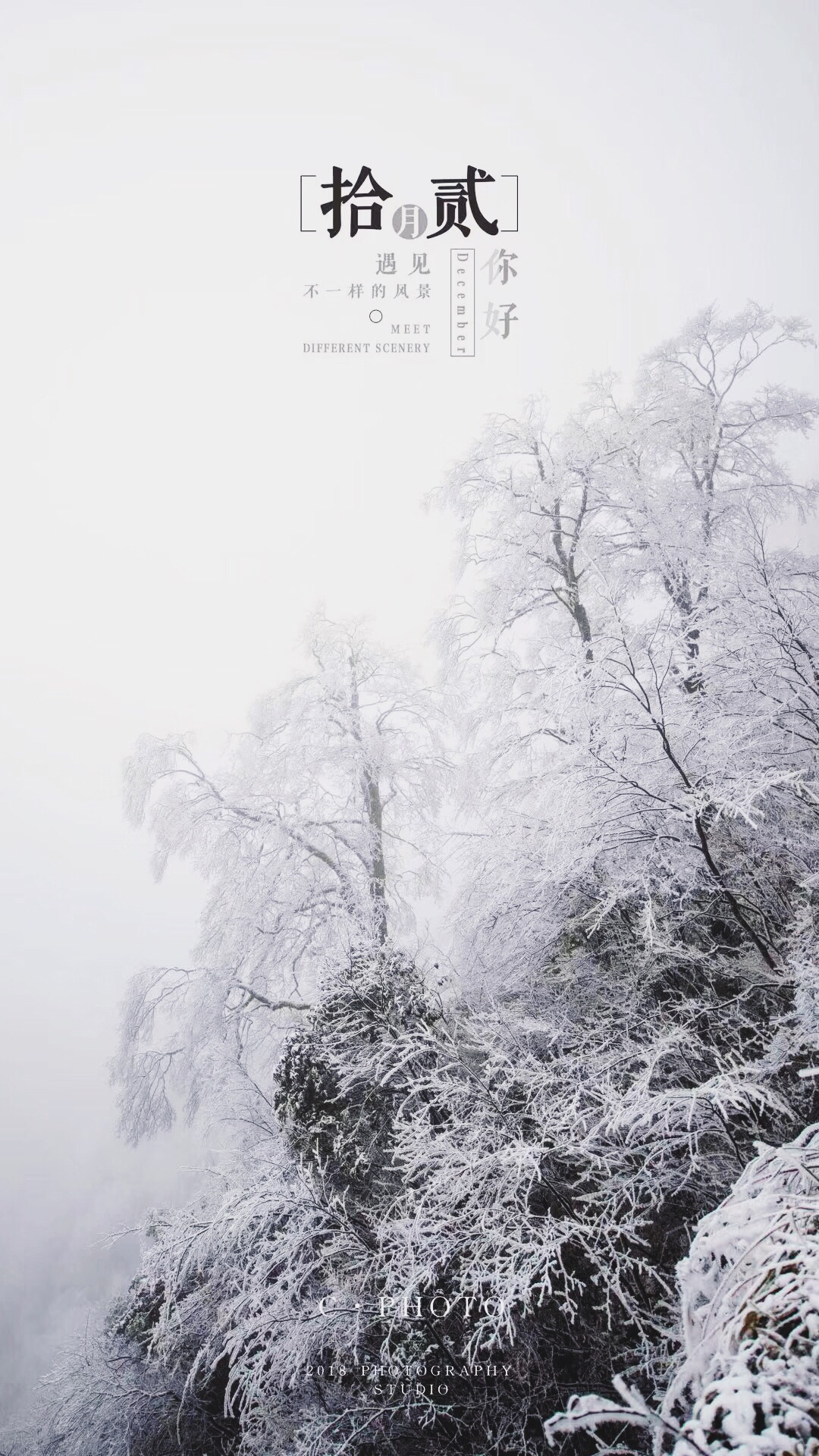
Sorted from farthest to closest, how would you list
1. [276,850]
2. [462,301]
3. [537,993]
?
1. [462,301]
2. [276,850]
3. [537,993]

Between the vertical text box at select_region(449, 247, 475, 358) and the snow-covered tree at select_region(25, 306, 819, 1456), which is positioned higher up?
the vertical text box at select_region(449, 247, 475, 358)

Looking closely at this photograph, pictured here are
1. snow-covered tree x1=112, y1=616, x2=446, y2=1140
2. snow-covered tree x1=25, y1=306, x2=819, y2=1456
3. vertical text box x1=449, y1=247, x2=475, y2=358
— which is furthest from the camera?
vertical text box x1=449, y1=247, x2=475, y2=358

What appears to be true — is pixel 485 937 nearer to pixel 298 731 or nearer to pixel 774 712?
pixel 774 712

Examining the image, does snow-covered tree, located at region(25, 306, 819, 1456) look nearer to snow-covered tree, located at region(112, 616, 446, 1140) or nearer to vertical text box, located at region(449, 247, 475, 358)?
snow-covered tree, located at region(112, 616, 446, 1140)

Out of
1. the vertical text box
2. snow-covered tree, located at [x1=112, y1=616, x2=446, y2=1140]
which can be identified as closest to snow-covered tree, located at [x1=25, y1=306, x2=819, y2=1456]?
snow-covered tree, located at [x1=112, y1=616, x2=446, y2=1140]

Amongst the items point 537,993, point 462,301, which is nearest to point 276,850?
point 537,993

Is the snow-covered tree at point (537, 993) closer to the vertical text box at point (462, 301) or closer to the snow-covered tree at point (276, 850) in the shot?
the snow-covered tree at point (276, 850)

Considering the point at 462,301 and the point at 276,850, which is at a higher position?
the point at 462,301

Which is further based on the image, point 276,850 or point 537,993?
point 276,850

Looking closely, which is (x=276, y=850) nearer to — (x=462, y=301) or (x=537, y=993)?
(x=537, y=993)

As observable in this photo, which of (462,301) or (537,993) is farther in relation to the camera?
(462,301)

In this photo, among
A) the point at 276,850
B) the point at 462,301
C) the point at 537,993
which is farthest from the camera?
the point at 462,301

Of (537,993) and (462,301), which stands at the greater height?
(462,301)

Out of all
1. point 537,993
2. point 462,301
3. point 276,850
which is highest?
point 462,301
